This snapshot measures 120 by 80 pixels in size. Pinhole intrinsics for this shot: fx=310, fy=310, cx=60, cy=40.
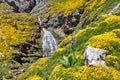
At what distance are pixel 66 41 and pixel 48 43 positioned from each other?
132 ft

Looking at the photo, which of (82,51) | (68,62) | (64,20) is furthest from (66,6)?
(68,62)

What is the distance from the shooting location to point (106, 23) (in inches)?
1262

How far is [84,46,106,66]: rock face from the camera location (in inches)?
Result: 869

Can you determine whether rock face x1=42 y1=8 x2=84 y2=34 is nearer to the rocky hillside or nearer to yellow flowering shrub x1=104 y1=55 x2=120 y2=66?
the rocky hillside

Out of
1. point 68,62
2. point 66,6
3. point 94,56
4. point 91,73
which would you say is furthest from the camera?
point 66,6

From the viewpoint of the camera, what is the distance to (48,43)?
77.2 metres

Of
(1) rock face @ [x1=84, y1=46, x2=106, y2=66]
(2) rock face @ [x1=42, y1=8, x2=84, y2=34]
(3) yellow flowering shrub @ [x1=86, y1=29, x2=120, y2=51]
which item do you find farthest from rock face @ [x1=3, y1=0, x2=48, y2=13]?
(1) rock face @ [x1=84, y1=46, x2=106, y2=66]

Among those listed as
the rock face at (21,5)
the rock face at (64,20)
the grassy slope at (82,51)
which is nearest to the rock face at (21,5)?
the rock face at (21,5)

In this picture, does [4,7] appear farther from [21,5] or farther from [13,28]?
[13,28]

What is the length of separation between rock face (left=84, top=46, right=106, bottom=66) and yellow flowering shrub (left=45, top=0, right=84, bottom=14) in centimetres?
6649

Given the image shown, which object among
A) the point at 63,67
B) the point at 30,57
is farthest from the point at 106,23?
the point at 30,57

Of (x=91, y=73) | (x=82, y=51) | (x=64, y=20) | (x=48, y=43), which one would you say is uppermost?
(x=82, y=51)

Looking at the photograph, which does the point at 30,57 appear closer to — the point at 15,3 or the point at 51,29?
the point at 51,29

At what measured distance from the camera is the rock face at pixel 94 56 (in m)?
22.1
